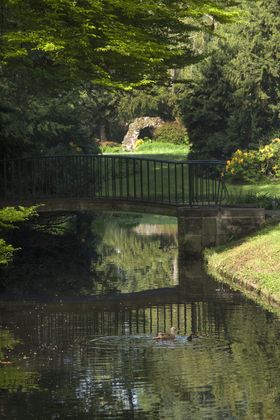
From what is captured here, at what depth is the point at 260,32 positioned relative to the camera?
5325 centimetres

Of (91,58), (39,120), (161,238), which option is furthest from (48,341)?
(161,238)

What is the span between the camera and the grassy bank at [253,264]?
2430 centimetres

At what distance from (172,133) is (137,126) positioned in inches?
127

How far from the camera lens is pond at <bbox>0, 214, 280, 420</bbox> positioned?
48.6ft

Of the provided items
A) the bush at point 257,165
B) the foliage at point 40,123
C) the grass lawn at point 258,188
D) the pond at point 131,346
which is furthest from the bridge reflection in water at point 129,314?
the bush at point 257,165

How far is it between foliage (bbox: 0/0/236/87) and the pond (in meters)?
4.89

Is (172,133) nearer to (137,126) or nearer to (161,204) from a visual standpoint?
(137,126)

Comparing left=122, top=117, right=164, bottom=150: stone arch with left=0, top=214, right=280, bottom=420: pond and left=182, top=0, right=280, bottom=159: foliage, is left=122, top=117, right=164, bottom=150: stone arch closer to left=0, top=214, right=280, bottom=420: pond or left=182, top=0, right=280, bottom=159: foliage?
left=182, top=0, right=280, bottom=159: foliage

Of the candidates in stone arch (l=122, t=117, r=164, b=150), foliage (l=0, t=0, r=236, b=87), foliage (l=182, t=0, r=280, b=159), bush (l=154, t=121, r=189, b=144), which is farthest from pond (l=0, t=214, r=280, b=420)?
stone arch (l=122, t=117, r=164, b=150)

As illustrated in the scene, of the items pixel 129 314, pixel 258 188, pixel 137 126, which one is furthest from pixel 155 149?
pixel 129 314

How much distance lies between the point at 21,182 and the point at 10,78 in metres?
3.52

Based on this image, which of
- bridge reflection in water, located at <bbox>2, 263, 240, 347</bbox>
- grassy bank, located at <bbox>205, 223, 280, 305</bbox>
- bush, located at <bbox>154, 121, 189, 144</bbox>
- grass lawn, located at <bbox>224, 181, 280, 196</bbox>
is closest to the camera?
bridge reflection in water, located at <bbox>2, 263, 240, 347</bbox>

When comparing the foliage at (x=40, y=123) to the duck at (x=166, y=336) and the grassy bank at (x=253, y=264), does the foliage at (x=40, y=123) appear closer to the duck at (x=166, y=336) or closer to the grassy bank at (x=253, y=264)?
the grassy bank at (x=253, y=264)

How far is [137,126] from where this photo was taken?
79.5 m
